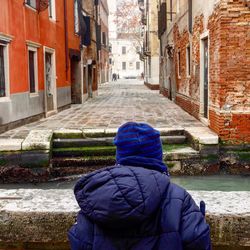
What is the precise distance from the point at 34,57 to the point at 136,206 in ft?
36.7

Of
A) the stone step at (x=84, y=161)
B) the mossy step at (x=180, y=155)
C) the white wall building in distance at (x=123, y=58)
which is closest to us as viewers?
the mossy step at (x=180, y=155)

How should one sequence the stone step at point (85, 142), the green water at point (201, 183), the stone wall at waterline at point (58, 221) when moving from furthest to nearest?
the stone step at point (85, 142) → the green water at point (201, 183) → the stone wall at waterline at point (58, 221)

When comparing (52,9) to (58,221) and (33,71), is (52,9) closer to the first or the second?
(33,71)

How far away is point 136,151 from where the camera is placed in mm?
1671

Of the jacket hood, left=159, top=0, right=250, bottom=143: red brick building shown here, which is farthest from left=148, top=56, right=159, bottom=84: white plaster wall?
the jacket hood

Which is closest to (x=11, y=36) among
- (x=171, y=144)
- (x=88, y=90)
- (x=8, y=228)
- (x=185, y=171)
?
(x=171, y=144)

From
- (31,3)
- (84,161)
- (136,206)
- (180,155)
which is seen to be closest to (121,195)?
(136,206)

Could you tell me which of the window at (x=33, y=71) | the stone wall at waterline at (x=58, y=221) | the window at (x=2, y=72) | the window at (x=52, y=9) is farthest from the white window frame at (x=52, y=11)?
the stone wall at waterline at (x=58, y=221)

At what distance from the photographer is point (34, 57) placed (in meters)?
12.1

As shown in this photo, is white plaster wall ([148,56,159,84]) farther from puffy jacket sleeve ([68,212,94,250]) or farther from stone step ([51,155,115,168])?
puffy jacket sleeve ([68,212,94,250])

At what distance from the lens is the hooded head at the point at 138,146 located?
1.66 m

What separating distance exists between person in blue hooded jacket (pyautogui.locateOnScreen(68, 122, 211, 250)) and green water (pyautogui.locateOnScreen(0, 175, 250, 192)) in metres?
5.77

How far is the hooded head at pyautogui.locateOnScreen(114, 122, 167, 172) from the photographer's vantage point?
1.66m

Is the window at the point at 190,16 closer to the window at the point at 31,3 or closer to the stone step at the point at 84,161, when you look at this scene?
the window at the point at 31,3
